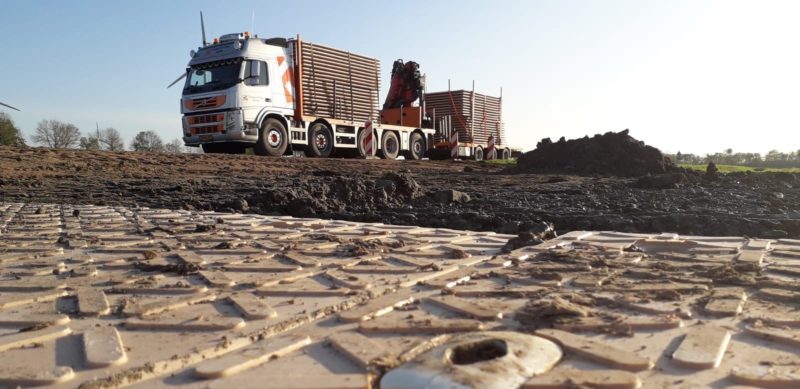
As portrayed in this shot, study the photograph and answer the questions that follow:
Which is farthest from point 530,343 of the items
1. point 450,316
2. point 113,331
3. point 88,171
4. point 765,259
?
point 88,171

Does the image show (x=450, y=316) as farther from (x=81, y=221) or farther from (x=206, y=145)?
(x=206, y=145)

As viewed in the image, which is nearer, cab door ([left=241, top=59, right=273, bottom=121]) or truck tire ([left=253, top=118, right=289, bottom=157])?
cab door ([left=241, top=59, right=273, bottom=121])

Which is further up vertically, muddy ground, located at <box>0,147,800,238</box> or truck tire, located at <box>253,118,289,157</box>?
truck tire, located at <box>253,118,289,157</box>

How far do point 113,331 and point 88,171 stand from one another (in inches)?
429

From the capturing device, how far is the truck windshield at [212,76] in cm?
1345

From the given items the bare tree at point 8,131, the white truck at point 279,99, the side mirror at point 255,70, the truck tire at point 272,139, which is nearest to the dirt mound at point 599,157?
the white truck at point 279,99

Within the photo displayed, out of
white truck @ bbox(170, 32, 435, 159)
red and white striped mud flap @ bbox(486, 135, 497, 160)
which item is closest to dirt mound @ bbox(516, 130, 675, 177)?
white truck @ bbox(170, 32, 435, 159)

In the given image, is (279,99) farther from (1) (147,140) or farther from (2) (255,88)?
(1) (147,140)

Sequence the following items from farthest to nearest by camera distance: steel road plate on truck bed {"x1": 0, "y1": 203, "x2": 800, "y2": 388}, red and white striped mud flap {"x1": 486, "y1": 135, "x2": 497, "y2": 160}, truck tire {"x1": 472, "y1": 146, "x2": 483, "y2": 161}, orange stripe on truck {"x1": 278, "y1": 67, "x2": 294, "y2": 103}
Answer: red and white striped mud flap {"x1": 486, "y1": 135, "x2": 497, "y2": 160}, truck tire {"x1": 472, "y1": 146, "x2": 483, "y2": 161}, orange stripe on truck {"x1": 278, "y1": 67, "x2": 294, "y2": 103}, steel road plate on truck bed {"x1": 0, "y1": 203, "x2": 800, "y2": 388}

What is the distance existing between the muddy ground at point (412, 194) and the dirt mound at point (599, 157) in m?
3.11

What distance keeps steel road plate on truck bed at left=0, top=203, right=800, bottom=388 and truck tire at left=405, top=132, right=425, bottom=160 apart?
54.2 feet

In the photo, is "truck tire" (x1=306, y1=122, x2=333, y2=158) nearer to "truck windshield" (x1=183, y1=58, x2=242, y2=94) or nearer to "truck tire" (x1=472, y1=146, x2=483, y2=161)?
"truck windshield" (x1=183, y1=58, x2=242, y2=94)

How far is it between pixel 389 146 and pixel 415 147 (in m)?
1.66

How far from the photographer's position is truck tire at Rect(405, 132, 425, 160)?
20281 mm
